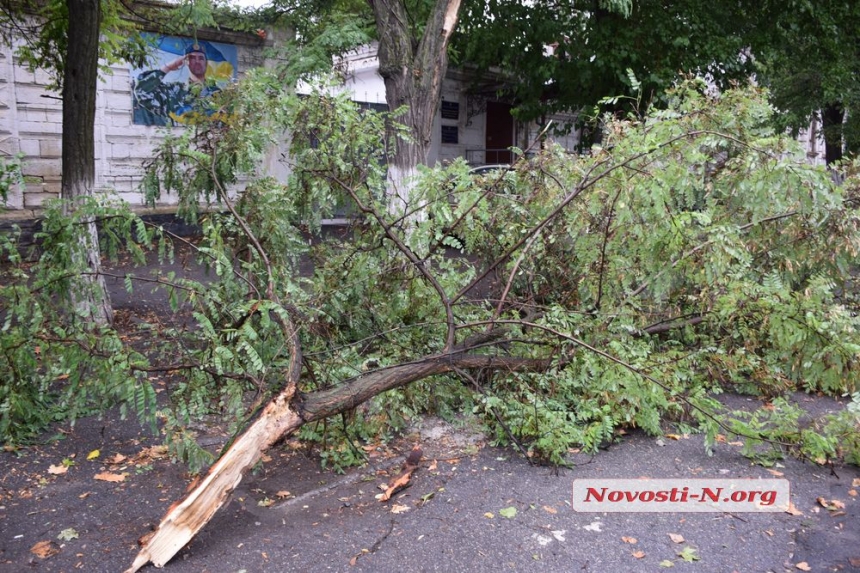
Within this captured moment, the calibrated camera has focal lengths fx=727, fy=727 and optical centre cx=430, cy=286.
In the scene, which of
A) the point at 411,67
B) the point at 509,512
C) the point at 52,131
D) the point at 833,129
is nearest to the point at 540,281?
the point at 509,512

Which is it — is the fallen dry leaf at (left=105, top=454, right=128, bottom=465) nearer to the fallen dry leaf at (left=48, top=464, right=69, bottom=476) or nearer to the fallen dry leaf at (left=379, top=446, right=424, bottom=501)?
the fallen dry leaf at (left=48, top=464, right=69, bottom=476)

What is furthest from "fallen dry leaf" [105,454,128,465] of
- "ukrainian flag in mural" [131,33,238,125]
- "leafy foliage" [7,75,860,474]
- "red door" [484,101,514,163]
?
"red door" [484,101,514,163]

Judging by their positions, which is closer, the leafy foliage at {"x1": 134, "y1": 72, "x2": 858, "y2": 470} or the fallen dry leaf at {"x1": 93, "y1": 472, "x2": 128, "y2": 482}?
the fallen dry leaf at {"x1": 93, "y1": 472, "x2": 128, "y2": 482}

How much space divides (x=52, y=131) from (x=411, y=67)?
7.25m

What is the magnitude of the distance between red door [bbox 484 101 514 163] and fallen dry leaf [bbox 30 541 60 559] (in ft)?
55.2

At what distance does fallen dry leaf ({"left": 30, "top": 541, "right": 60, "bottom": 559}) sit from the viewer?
3.34 meters

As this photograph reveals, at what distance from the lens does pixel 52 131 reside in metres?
Result: 11.8

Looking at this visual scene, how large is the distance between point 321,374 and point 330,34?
328 inches

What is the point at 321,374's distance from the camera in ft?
14.9

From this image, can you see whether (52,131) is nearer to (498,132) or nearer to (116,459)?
A: (116,459)

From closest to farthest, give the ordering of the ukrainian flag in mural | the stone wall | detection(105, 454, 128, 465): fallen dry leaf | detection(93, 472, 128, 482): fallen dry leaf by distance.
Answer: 1. detection(93, 472, 128, 482): fallen dry leaf
2. detection(105, 454, 128, 465): fallen dry leaf
3. the stone wall
4. the ukrainian flag in mural

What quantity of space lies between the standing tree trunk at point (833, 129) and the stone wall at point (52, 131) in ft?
43.0

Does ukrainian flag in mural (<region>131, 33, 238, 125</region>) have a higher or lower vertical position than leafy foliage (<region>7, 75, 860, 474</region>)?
higher

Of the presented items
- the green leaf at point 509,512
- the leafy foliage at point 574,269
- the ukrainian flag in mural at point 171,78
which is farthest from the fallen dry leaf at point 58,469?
the ukrainian flag in mural at point 171,78
